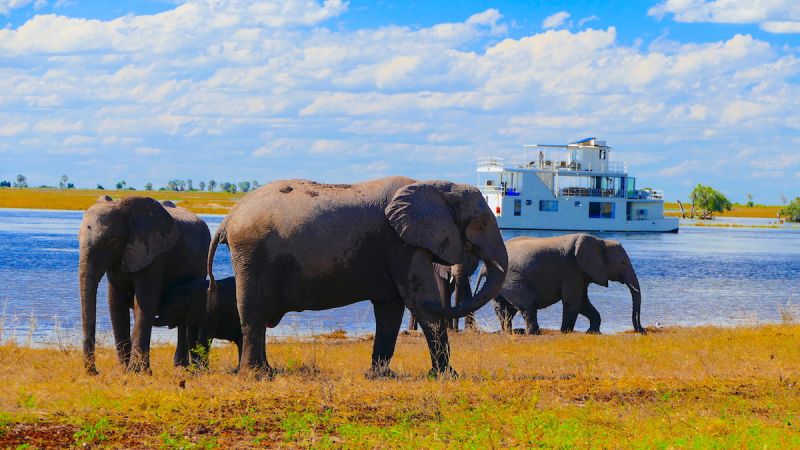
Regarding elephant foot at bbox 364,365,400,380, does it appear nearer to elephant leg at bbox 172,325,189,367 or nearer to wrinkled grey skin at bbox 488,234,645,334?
elephant leg at bbox 172,325,189,367

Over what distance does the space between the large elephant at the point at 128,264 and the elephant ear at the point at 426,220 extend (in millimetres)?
2598

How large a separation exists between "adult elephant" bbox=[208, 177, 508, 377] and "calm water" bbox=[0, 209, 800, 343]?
453 centimetres

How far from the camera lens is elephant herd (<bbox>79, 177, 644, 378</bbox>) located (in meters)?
12.1

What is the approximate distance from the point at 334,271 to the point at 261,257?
81 centimetres

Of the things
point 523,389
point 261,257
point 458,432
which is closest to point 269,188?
point 261,257

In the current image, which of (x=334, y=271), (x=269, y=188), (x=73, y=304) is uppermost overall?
(x=269, y=188)

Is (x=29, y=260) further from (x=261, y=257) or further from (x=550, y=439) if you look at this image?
(x=550, y=439)

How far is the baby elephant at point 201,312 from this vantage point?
13086 millimetres

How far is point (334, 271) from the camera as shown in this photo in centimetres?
1230

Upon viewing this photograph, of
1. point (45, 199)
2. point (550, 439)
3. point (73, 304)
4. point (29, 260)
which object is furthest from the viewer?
point (45, 199)

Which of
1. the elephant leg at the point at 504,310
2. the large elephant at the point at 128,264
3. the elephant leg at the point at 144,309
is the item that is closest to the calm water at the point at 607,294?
the elephant leg at the point at 504,310

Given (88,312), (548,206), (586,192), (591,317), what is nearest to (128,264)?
(88,312)

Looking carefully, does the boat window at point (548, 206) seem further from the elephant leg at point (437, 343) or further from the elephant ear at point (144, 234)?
the elephant ear at point (144, 234)

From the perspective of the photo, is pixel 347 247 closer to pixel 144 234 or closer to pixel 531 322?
pixel 144 234
